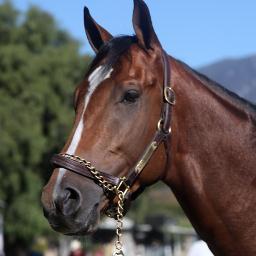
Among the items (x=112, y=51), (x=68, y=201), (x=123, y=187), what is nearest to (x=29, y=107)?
(x=112, y=51)

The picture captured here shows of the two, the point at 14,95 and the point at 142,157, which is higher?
the point at 14,95

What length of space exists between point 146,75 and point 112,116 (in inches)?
12.7

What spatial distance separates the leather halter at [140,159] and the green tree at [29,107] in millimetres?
27687

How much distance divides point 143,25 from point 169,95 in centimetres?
42

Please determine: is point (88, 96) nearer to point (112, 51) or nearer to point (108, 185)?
point (112, 51)

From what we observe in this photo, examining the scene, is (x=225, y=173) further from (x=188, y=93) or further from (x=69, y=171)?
(x=69, y=171)

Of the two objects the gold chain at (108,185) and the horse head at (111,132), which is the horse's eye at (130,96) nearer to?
the horse head at (111,132)

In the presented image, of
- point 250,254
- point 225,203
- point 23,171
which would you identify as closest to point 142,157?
point 225,203

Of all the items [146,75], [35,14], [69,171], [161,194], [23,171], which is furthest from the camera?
[161,194]

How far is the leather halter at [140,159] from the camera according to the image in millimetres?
3861

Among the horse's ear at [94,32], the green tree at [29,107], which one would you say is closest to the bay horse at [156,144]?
the horse's ear at [94,32]

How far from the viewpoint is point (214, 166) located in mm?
4145

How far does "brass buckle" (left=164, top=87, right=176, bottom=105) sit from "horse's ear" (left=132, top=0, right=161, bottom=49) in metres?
0.28

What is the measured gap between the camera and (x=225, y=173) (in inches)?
163
